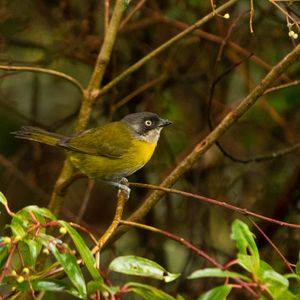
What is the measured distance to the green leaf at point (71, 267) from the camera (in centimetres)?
185

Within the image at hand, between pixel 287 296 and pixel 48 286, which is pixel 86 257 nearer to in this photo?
pixel 48 286

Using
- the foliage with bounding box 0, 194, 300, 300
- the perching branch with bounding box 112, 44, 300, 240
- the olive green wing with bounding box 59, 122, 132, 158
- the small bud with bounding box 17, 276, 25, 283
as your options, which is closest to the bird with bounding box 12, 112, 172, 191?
the olive green wing with bounding box 59, 122, 132, 158

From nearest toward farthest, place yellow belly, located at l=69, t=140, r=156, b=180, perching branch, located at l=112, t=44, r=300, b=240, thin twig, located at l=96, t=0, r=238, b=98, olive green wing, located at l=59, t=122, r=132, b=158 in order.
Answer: perching branch, located at l=112, t=44, r=300, b=240
thin twig, located at l=96, t=0, r=238, b=98
olive green wing, located at l=59, t=122, r=132, b=158
yellow belly, located at l=69, t=140, r=156, b=180

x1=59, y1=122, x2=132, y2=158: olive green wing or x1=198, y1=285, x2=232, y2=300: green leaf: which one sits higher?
x1=198, y1=285, x2=232, y2=300: green leaf

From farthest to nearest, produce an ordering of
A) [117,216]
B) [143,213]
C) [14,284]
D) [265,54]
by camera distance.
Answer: [265,54], [143,213], [117,216], [14,284]

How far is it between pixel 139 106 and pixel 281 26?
123 centimetres

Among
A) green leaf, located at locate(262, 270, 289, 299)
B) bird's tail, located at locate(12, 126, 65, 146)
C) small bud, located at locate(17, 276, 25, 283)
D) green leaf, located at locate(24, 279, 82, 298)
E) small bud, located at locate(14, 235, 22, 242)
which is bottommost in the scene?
bird's tail, located at locate(12, 126, 65, 146)

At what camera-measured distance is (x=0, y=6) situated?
15.6 ft

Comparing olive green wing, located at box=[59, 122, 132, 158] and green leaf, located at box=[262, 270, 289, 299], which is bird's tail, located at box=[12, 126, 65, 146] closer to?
olive green wing, located at box=[59, 122, 132, 158]

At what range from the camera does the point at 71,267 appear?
189cm

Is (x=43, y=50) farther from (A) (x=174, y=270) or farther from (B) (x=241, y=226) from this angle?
(B) (x=241, y=226)

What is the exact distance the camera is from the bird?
4.07 metres

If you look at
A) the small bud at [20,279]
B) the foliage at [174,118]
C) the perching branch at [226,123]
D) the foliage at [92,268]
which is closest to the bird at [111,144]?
the foliage at [174,118]

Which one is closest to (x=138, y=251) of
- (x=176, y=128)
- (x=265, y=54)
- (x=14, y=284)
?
(x=176, y=128)
